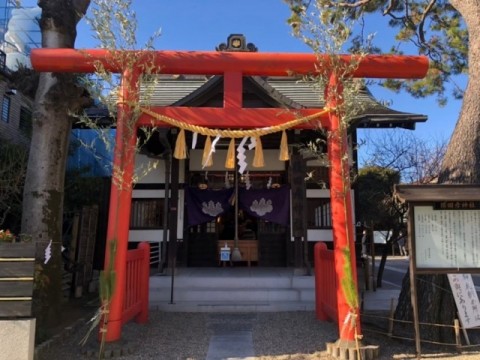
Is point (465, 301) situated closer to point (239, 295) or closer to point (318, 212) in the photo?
point (239, 295)

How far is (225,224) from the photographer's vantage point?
41.0ft

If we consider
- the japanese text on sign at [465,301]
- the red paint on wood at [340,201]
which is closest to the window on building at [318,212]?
the japanese text on sign at [465,301]

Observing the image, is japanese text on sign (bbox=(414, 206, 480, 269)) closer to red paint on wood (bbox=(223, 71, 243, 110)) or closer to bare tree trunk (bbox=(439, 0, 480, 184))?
bare tree trunk (bbox=(439, 0, 480, 184))

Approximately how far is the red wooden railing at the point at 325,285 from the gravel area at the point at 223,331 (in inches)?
9.2

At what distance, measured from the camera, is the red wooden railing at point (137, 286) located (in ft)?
20.8

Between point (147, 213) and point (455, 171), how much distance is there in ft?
27.8

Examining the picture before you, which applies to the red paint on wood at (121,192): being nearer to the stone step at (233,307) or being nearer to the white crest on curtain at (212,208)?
the stone step at (233,307)

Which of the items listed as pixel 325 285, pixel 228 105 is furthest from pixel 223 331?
pixel 228 105

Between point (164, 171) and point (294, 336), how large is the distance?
22.9ft

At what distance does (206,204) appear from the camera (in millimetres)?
11328

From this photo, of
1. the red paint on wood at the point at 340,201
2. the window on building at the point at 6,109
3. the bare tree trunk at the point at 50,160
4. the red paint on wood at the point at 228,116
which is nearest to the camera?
the red paint on wood at the point at 340,201

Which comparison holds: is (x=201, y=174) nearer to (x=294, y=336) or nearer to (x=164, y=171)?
(x=164, y=171)

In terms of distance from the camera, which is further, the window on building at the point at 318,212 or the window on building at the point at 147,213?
the window on building at the point at 147,213

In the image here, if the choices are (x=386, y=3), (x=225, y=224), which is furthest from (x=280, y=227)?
(x=386, y=3)
